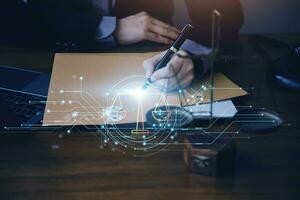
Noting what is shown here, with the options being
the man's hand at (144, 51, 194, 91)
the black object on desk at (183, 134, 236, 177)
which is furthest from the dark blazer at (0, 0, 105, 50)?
the black object on desk at (183, 134, 236, 177)

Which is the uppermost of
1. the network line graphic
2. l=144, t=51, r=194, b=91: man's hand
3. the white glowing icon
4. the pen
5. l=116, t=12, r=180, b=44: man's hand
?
l=116, t=12, r=180, b=44: man's hand

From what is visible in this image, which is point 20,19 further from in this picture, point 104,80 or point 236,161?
point 236,161

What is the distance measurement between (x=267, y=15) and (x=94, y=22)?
15.6 inches

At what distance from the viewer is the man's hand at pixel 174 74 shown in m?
0.94

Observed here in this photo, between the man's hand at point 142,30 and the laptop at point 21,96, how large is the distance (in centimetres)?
21

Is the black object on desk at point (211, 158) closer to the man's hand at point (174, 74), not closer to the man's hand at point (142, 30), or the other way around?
the man's hand at point (174, 74)

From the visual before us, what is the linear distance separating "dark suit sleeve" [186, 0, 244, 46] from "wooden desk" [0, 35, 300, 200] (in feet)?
0.85

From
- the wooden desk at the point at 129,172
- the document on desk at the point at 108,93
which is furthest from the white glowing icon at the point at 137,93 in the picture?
the wooden desk at the point at 129,172

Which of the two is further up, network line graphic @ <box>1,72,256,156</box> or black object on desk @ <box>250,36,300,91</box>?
black object on desk @ <box>250,36,300,91</box>

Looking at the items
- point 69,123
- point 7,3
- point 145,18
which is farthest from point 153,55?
point 7,3

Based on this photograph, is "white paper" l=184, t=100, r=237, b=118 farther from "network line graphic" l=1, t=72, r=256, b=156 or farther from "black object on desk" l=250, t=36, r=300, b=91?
"black object on desk" l=250, t=36, r=300, b=91

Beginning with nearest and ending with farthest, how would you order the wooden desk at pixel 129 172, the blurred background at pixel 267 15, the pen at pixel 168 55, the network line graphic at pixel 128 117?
the wooden desk at pixel 129 172 → the network line graphic at pixel 128 117 → the pen at pixel 168 55 → the blurred background at pixel 267 15

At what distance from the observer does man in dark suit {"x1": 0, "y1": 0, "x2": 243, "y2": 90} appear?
1067mm

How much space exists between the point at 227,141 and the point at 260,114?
0.47ft
